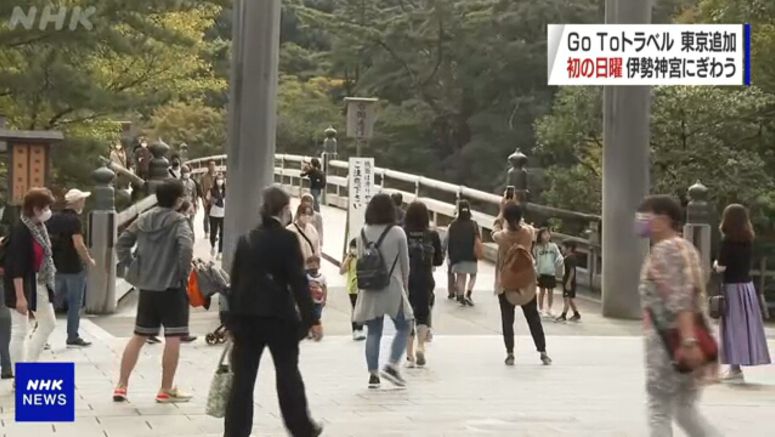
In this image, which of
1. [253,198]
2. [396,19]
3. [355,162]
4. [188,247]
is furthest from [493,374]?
[396,19]

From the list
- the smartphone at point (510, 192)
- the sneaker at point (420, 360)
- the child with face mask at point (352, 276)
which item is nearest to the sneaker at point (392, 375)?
the sneaker at point (420, 360)

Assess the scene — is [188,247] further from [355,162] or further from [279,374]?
[355,162]

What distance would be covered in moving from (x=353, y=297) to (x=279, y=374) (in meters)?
6.81

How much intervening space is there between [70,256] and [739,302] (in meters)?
6.77

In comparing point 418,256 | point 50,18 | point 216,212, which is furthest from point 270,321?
point 216,212

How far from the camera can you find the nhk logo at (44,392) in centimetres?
730

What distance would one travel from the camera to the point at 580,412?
8727 mm

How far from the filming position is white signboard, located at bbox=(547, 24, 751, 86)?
1606 centimetres

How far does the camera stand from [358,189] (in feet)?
64.4

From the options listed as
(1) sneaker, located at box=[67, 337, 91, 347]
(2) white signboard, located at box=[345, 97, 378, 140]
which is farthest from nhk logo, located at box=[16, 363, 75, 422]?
(2) white signboard, located at box=[345, 97, 378, 140]

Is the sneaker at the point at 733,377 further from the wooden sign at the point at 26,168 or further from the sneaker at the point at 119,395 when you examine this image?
the wooden sign at the point at 26,168

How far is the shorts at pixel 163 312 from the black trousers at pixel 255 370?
6.21 ft

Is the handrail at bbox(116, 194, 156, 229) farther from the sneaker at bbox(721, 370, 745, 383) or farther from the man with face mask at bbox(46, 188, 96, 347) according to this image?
the sneaker at bbox(721, 370, 745, 383)

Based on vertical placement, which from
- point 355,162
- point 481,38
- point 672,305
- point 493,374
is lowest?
point 493,374
